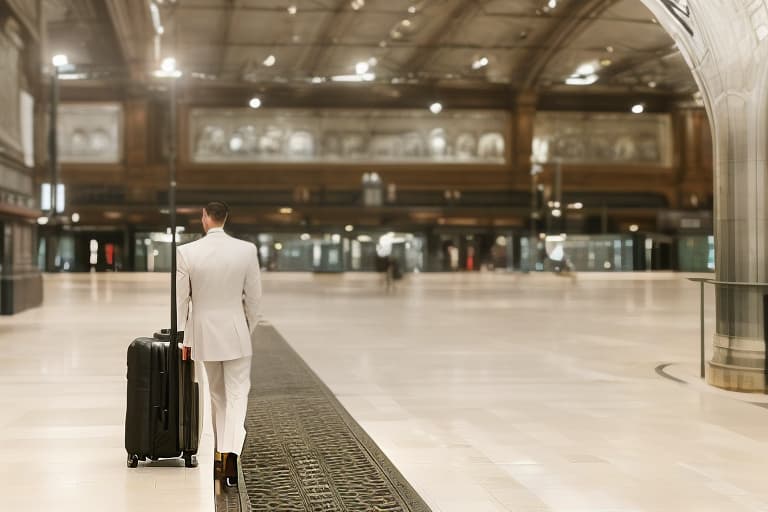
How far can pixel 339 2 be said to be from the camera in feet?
142

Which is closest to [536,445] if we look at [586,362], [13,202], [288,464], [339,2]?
[288,464]

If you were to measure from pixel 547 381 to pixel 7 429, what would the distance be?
19.7 feet

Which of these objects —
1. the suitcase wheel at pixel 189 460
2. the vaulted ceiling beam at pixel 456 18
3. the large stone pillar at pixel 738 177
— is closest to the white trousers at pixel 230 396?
the suitcase wheel at pixel 189 460

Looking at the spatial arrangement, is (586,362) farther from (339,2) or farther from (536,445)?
(339,2)

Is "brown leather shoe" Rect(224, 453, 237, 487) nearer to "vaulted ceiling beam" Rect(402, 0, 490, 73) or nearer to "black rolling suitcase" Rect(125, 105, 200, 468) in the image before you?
"black rolling suitcase" Rect(125, 105, 200, 468)

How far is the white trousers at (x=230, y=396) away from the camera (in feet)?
19.3

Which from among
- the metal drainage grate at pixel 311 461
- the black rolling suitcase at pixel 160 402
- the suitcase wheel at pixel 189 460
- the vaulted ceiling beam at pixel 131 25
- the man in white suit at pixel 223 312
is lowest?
the metal drainage grate at pixel 311 461

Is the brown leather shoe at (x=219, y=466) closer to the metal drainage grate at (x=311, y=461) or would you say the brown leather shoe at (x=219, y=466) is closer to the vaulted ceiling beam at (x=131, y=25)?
the metal drainage grate at (x=311, y=461)

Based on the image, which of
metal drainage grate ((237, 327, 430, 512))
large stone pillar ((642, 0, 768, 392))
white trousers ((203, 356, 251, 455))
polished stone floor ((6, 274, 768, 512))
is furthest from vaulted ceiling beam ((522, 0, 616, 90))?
white trousers ((203, 356, 251, 455))

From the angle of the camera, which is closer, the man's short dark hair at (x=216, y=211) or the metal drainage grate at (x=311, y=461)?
the metal drainage grate at (x=311, y=461)

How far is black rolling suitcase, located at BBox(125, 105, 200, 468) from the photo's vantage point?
6.58 meters

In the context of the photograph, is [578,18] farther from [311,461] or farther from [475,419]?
[311,461]

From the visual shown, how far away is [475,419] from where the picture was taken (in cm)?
885

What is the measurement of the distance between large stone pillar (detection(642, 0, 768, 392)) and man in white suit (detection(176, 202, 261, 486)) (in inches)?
264
